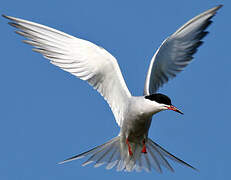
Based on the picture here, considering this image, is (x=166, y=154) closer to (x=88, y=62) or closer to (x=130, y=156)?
(x=130, y=156)

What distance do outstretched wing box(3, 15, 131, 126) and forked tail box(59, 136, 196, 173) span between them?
1.44 ft

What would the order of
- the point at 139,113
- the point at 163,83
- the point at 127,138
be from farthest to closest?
1. the point at 163,83
2. the point at 127,138
3. the point at 139,113

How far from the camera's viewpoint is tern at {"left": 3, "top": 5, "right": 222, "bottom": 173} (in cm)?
718

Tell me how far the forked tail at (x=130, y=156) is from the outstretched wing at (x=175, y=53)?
917mm

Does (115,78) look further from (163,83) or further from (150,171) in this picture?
(150,171)

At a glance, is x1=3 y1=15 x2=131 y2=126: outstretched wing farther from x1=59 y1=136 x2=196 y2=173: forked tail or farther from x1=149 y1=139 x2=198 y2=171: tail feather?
x1=149 y1=139 x2=198 y2=171: tail feather

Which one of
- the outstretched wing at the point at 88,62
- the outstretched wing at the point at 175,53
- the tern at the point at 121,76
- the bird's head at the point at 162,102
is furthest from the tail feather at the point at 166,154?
the bird's head at the point at 162,102

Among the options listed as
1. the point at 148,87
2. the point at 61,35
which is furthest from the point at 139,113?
the point at 61,35

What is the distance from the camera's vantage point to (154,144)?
25.4 ft

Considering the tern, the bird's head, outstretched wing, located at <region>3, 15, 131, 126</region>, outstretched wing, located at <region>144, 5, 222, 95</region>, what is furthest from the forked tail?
the bird's head

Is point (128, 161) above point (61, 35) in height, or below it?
below

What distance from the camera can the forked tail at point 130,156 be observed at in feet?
25.2

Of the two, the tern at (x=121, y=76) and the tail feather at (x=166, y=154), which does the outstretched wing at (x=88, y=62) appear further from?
the tail feather at (x=166, y=154)

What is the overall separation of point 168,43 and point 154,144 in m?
1.64
